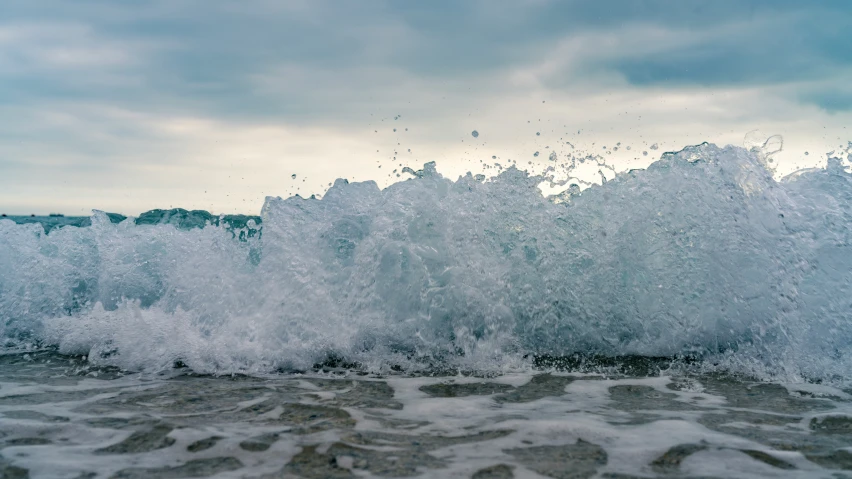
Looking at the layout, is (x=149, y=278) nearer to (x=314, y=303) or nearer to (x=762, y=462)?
(x=314, y=303)

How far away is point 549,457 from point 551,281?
3072mm

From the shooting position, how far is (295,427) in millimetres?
3430

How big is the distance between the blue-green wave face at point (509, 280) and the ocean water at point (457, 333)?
21 mm

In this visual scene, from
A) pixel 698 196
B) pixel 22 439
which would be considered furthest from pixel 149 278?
pixel 698 196

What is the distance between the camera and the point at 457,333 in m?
5.46

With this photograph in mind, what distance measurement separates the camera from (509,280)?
591cm

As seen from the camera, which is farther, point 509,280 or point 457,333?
point 509,280

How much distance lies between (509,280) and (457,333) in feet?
2.60

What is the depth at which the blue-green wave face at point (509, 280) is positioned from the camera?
209 inches

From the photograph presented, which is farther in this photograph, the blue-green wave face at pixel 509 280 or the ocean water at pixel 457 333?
the blue-green wave face at pixel 509 280

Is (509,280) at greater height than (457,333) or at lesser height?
greater

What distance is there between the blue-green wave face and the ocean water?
0.8 inches

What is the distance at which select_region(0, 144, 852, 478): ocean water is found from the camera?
312 centimetres

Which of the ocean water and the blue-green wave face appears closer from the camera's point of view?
the ocean water
